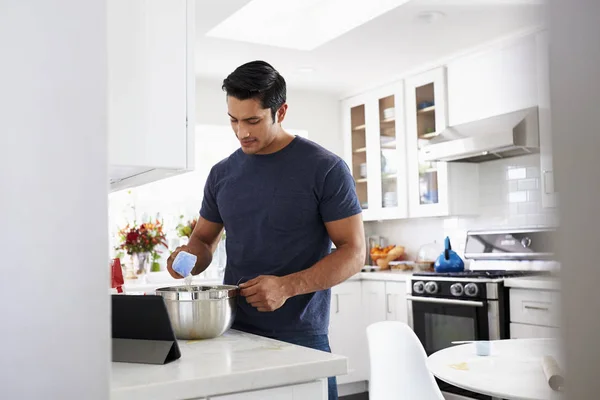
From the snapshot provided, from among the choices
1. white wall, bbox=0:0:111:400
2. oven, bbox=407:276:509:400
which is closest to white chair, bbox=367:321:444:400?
oven, bbox=407:276:509:400

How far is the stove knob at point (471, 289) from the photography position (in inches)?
151

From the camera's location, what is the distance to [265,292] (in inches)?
66.6

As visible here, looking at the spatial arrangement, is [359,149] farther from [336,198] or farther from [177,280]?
[336,198]

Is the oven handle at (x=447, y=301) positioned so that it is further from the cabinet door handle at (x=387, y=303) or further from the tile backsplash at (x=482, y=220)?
the tile backsplash at (x=482, y=220)

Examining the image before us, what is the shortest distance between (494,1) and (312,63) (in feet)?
5.06

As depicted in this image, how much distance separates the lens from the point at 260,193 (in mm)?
1972

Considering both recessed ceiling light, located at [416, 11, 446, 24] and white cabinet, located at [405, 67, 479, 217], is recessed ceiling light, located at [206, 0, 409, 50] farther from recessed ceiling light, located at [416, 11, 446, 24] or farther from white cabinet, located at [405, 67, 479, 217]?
white cabinet, located at [405, 67, 479, 217]

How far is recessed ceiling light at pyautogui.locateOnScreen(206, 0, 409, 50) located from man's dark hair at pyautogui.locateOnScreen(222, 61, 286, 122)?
6.36 feet

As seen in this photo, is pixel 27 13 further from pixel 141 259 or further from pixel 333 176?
pixel 141 259

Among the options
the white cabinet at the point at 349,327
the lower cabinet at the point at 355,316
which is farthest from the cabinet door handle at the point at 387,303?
the white cabinet at the point at 349,327

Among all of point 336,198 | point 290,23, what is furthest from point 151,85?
point 290,23

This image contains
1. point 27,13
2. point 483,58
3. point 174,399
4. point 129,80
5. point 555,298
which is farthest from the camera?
point 483,58

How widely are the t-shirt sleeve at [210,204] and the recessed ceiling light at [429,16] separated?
6.65ft

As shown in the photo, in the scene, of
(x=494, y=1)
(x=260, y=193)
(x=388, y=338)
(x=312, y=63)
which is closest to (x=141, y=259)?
(x=312, y=63)
